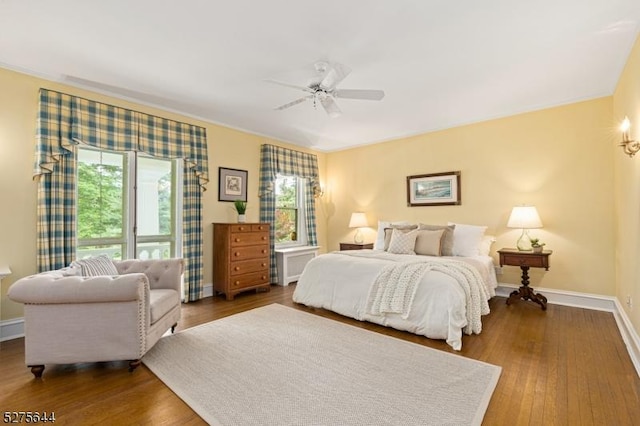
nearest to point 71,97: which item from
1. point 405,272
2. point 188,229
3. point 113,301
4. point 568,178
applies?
point 188,229

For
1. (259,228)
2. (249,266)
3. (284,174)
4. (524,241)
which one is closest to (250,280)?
(249,266)

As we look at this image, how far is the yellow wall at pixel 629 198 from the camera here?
98.2 inches

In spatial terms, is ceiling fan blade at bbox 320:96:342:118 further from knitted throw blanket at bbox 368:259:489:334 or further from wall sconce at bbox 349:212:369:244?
wall sconce at bbox 349:212:369:244

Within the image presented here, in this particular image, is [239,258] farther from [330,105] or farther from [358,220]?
[330,105]

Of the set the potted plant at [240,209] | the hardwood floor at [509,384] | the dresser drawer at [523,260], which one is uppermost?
the potted plant at [240,209]

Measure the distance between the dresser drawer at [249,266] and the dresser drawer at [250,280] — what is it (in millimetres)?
61

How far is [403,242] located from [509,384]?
2269mm

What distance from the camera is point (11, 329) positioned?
9.62 feet

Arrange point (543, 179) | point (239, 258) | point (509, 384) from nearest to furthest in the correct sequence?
point (509, 384)
point (543, 179)
point (239, 258)

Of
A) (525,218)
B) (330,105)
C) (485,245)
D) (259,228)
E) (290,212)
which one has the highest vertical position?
(330,105)

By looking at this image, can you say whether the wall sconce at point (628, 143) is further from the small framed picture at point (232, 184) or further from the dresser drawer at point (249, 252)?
the small framed picture at point (232, 184)

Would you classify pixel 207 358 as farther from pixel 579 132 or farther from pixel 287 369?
pixel 579 132

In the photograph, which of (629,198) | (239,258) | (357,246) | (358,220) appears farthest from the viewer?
(358,220)

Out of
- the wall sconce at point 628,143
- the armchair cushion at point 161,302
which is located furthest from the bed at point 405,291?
the wall sconce at point 628,143
